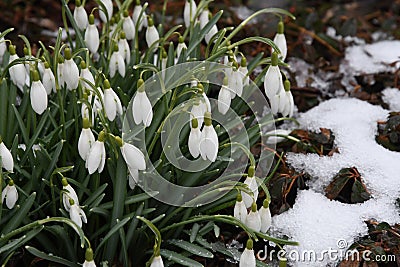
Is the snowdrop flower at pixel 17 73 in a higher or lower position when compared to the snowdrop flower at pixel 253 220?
higher

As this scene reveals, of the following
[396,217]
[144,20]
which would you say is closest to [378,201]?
[396,217]

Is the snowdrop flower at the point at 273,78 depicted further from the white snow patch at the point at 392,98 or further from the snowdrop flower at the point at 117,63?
the white snow patch at the point at 392,98

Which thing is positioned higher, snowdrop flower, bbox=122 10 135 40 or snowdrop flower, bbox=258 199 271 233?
snowdrop flower, bbox=122 10 135 40

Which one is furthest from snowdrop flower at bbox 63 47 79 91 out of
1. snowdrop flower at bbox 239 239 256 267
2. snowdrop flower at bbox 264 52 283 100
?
snowdrop flower at bbox 239 239 256 267

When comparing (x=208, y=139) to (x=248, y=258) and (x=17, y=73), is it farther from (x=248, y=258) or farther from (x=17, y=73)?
(x=17, y=73)

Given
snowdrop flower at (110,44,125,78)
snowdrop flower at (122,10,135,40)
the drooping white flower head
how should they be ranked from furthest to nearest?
snowdrop flower at (122,10,135,40), snowdrop flower at (110,44,125,78), the drooping white flower head

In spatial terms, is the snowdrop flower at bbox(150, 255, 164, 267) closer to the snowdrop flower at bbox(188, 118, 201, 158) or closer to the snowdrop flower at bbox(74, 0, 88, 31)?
the snowdrop flower at bbox(188, 118, 201, 158)

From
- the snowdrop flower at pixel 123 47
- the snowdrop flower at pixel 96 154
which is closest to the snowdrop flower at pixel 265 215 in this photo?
the snowdrop flower at pixel 96 154
